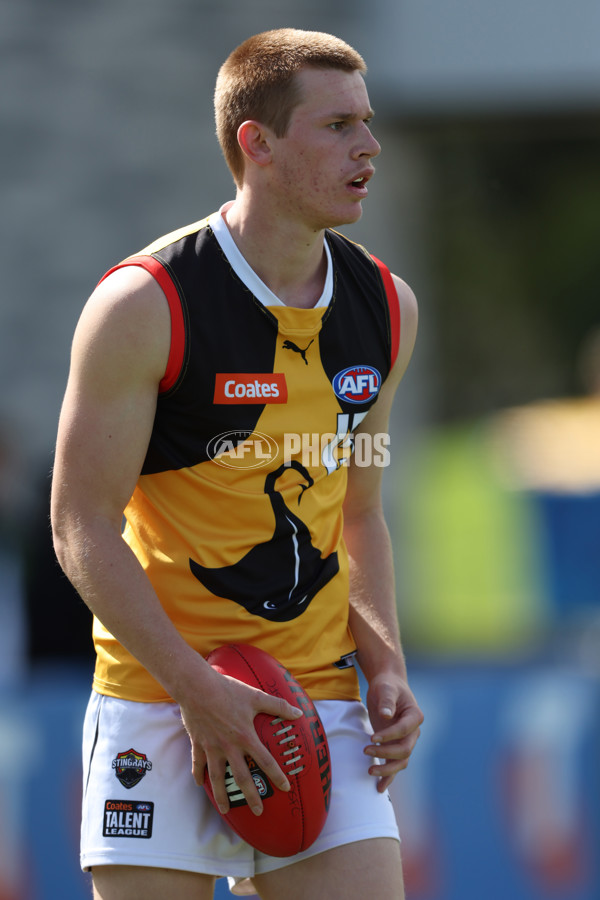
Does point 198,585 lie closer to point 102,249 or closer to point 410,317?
point 410,317

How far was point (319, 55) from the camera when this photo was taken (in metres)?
2.88

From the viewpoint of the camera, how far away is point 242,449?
9.69 ft

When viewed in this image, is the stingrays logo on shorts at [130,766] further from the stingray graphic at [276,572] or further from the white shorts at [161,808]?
the stingray graphic at [276,572]

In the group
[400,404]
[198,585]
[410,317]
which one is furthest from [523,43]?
[198,585]

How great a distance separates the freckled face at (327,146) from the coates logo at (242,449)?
1.78ft

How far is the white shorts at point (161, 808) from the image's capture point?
9.43 ft

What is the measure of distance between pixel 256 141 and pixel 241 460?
75 cm

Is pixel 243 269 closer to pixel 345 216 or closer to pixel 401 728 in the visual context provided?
pixel 345 216

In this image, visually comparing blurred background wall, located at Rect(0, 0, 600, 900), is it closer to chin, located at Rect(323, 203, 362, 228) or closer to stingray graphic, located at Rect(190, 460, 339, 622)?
stingray graphic, located at Rect(190, 460, 339, 622)

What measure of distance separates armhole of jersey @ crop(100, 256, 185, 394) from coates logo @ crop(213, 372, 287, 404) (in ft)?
0.37

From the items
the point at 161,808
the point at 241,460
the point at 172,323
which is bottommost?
the point at 161,808

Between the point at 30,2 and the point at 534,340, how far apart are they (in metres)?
10.9

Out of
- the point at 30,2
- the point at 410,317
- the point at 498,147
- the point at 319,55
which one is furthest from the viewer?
the point at 498,147

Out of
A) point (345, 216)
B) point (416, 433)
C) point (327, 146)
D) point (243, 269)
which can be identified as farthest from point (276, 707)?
point (416, 433)
